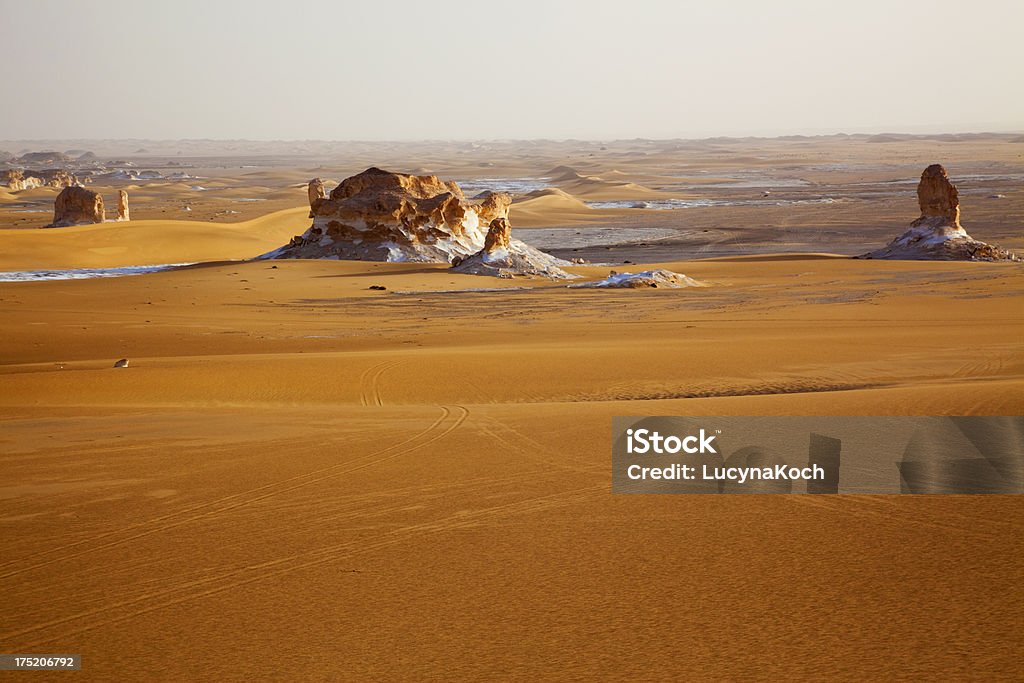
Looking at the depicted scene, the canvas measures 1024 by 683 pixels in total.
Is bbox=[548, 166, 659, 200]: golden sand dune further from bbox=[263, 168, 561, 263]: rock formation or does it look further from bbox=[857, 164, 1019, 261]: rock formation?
bbox=[857, 164, 1019, 261]: rock formation

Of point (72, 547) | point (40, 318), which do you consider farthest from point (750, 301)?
point (72, 547)

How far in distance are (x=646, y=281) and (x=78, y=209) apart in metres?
35.0

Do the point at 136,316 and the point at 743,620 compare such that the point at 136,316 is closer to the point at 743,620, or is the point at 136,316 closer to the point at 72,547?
the point at 72,547

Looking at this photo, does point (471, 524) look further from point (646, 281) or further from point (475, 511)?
point (646, 281)

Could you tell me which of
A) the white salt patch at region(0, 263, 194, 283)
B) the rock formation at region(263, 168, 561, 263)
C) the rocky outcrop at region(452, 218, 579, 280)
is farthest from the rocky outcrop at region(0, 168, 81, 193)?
the rocky outcrop at region(452, 218, 579, 280)

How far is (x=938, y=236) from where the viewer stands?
35875 millimetres

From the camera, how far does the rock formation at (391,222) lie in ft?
123

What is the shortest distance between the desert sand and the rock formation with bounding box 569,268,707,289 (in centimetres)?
560

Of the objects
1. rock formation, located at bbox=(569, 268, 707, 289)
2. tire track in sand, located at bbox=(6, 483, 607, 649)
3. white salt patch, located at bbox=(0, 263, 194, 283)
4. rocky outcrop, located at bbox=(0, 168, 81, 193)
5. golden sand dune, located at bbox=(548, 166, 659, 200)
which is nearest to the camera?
tire track in sand, located at bbox=(6, 483, 607, 649)

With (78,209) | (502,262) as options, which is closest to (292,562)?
(502,262)

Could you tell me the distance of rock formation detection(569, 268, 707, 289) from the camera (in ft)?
96.6

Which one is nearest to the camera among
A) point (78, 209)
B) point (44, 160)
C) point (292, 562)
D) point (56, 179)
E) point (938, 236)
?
point (292, 562)

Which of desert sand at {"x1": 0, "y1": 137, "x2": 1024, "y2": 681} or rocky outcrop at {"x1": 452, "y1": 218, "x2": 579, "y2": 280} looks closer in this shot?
desert sand at {"x1": 0, "y1": 137, "x2": 1024, "y2": 681}

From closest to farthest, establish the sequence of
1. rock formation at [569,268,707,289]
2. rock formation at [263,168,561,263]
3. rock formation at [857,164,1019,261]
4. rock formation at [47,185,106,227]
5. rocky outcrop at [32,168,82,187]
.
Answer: rock formation at [569,268,707,289]
rock formation at [857,164,1019,261]
rock formation at [263,168,561,263]
rock formation at [47,185,106,227]
rocky outcrop at [32,168,82,187]
